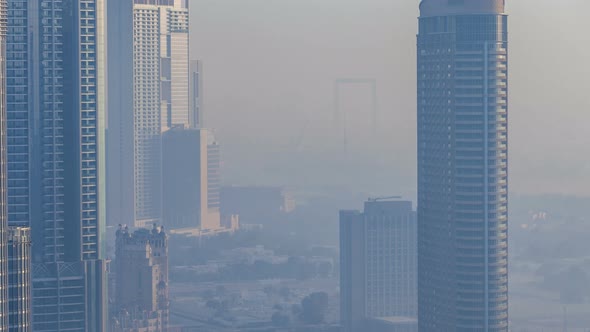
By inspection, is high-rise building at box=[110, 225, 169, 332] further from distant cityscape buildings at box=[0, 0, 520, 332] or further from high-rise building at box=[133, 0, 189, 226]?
high-rise building at box=[133, 0, 189, 226]

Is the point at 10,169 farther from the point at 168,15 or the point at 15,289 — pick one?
the point at 168,15

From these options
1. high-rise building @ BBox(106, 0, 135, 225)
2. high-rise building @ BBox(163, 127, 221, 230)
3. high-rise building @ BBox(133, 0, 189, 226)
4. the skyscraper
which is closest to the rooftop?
high-rise building @ BBox(163, 127, 221, 230)

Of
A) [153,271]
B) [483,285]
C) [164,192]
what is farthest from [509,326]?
[164,192]

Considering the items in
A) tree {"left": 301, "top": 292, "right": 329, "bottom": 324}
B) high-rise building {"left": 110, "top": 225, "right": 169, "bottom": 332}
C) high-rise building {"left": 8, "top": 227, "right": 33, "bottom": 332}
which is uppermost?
high-rise building {"left": 8, "top": 227, "right": 33, "bottom": 332}

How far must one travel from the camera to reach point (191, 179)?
5925 centimetres

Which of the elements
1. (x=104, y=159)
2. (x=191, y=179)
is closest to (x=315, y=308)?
(x=104, y=159)

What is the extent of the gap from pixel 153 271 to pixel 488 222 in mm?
12924

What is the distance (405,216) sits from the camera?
134 feet

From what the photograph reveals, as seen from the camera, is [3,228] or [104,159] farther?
[104,159]

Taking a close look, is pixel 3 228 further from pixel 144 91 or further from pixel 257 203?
pixel 144 91

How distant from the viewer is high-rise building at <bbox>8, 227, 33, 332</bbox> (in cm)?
1994

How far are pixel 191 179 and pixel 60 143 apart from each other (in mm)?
30530

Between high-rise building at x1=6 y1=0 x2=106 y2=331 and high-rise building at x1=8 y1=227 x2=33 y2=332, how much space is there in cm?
755

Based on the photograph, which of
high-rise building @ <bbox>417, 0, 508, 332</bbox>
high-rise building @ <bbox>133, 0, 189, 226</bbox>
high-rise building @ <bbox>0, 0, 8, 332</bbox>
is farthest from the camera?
high-rise building @ <bbox>133, 0, 189, 226</bbox>
